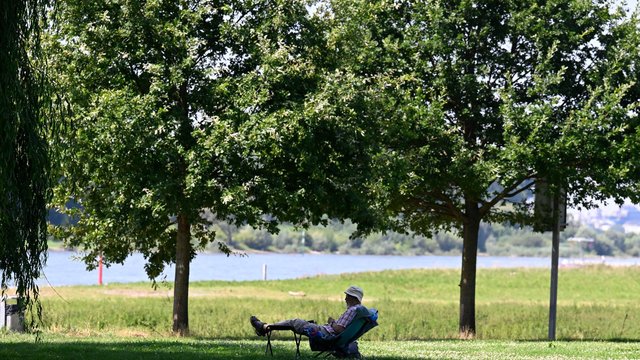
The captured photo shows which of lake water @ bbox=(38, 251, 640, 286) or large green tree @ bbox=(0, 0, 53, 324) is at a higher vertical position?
large green tree @ bbox=(0, 0, 53, 324)

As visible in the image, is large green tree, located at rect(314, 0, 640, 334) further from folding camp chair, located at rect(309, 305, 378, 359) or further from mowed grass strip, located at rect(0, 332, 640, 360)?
folding camp chair, located at rect(309, 305, 378, 359)

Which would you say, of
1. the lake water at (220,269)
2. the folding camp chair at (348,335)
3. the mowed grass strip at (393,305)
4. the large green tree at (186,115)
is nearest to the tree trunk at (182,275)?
the large green tree at (186,115)

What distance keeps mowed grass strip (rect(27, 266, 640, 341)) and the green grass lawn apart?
52 mm

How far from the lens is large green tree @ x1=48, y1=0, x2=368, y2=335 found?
21203 millimetres

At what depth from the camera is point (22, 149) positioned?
14.2 m

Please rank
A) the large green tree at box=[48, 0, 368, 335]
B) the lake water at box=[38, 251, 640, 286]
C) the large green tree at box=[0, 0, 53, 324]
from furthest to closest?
the lake water at box=[38, 251, 640, 286], the large green tree at box=[48, 0, 368, 335], the large green tree at box=[0, 0, 53, 324]

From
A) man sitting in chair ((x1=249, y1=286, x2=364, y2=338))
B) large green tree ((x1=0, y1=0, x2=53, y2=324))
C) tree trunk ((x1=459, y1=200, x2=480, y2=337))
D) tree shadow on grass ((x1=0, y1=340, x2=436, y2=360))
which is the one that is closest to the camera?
large green tree ((x1=0, y1=0, x2=53, y2=324))

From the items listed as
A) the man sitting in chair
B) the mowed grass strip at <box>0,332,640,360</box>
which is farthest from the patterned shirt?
the mowed grass strip at <box>0,332,640,360</box>

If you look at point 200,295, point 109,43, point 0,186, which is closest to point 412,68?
point 109,43

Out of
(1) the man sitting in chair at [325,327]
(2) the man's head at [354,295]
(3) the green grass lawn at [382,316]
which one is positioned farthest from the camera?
(3) the green grass lawn at [382,316]

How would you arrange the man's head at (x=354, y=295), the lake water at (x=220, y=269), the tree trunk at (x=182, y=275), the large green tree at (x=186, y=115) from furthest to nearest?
the lake water at (x=220, y=269)
the tree trunk at (x=182, y=275)
the large green tree at (x=186, y=115)
the man's head at (x=354, y=295)

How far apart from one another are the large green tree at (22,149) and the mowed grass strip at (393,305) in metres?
8.26

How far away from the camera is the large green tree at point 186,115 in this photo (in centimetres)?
2120

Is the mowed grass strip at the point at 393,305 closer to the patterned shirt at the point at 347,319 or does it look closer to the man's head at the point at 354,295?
the man's head at the point at 354,295
